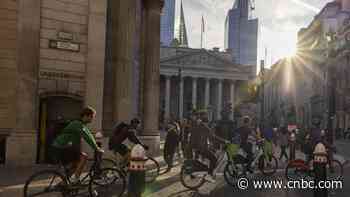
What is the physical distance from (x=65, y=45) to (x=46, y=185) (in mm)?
8079

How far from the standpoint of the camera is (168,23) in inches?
5281

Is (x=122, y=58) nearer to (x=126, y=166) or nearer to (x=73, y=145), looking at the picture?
(x=126, y=166)

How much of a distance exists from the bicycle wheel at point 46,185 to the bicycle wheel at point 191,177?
3212 millimetres

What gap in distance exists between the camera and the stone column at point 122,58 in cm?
1700

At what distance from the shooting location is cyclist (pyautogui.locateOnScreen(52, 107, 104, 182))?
26.2ft

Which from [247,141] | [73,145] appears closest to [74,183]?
[73,145]

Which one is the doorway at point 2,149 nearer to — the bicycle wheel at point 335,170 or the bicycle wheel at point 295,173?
the bicycle wheel at point 295,173

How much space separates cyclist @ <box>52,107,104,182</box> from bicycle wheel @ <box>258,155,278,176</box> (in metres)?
6.59

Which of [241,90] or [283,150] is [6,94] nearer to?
[283,150]

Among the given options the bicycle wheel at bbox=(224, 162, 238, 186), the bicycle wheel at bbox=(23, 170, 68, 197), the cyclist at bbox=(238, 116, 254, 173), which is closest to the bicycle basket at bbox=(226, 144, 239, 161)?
the bicycle wheel at bbox=(224, 162, 238, 186)

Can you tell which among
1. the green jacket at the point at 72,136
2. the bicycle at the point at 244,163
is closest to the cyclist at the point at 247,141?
the bicycle at the point at 244,163

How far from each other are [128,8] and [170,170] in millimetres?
7271

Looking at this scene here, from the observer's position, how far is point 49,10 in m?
14.6

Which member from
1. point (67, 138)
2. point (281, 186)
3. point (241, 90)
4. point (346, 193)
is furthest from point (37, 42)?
point (241, 90)
